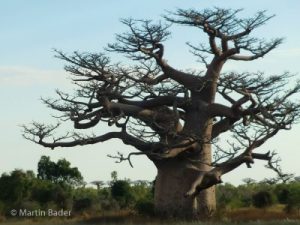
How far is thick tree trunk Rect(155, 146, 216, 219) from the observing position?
53.7ft

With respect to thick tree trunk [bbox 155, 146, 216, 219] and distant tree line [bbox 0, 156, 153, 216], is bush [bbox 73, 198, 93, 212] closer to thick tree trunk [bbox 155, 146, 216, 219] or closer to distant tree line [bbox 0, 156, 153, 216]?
distant tree line [bbox 0, 156, 153, 216]

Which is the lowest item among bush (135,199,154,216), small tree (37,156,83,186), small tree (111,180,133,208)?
bush (135,199,154,216)

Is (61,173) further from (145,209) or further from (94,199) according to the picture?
(145,209)

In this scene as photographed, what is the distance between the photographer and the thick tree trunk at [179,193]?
16.4 metres

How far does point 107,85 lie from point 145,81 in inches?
40.3

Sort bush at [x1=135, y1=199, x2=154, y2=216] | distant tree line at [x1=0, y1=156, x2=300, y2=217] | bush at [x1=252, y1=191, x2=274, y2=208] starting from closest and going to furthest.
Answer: bush at [x1=135, y1=199, x2=154, y2=216]
distant tree line at [x1=0, y1=156, x2=300, y2=217]
bush at [x1=252, y1=191, x2=274, y2=208]

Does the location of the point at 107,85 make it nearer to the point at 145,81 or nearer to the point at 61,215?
the point at 145,81

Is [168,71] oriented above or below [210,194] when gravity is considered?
above

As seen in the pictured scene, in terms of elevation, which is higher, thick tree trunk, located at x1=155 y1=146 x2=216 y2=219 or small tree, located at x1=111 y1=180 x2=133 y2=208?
small tree, located at x1=111 y1=180 x2=133 y2=208

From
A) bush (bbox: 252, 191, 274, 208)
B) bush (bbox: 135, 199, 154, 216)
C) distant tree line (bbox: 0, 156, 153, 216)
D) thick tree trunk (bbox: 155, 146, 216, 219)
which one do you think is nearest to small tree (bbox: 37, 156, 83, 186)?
distant tree line (bbox: 0, 156, 153, 216)

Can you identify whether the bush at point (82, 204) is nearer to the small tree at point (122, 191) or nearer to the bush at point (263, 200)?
the small tree at point (122, 191)

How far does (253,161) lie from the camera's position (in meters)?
15.9

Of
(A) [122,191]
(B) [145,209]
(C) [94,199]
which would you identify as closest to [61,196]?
(C) [94,199]

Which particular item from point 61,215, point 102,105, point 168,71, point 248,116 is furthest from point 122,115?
point 61,215
